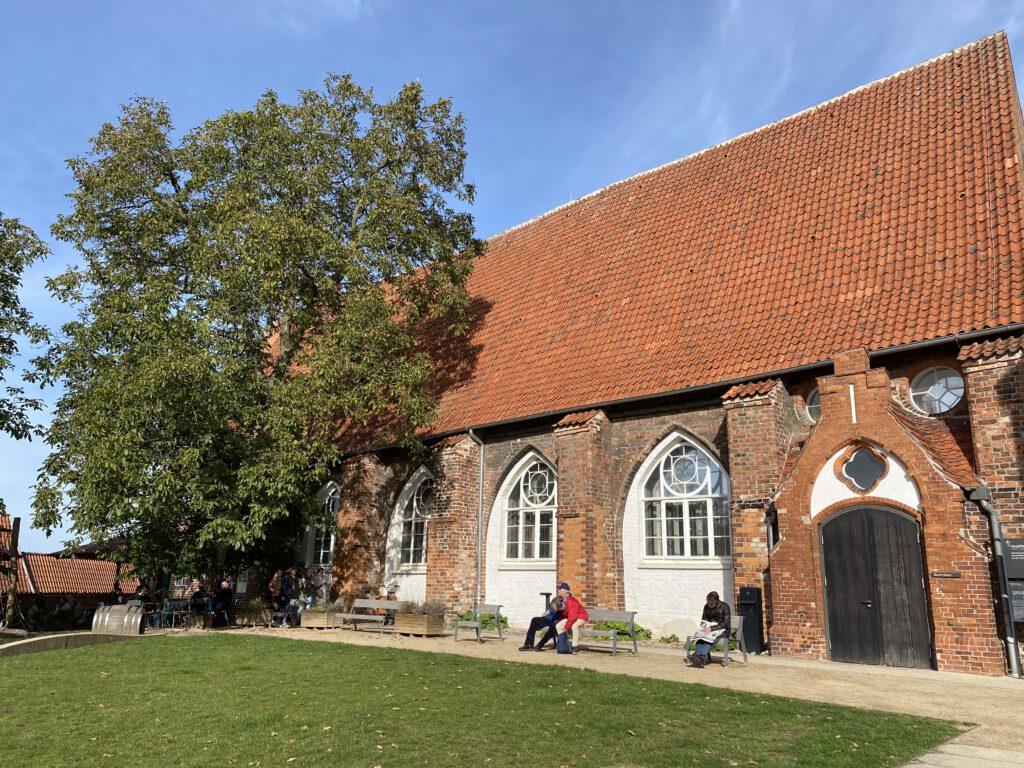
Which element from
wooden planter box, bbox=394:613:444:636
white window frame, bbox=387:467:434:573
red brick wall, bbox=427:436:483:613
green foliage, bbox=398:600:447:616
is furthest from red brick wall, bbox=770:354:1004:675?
white window frame, bbox=387:467:434:573

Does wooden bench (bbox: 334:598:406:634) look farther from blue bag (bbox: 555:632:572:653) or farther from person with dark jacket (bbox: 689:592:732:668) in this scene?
person with dark jacket (bbox: 689:592:732:668)

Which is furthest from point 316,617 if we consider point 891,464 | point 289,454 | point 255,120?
point 891,464

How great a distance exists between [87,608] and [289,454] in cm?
1752

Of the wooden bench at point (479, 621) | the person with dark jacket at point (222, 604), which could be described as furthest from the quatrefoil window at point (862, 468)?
the person with dark jacket at point (222, 604)

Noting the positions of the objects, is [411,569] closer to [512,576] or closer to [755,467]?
[512,576]

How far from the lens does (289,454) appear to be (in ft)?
47.3

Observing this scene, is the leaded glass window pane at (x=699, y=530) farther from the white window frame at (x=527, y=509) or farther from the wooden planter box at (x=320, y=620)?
the wooden planter box at (x=320, y=620)

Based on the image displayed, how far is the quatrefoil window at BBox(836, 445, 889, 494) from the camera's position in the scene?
11250 mm

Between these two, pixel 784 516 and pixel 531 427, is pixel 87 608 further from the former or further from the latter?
pixel 784 516

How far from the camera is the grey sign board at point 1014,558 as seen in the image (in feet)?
32.0

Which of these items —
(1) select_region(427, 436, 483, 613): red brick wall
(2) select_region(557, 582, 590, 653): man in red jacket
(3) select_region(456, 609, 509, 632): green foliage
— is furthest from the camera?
(1) select_region(427, 436, 483, 613): red brick wall

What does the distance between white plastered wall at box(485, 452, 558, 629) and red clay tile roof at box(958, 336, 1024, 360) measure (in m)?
7.93

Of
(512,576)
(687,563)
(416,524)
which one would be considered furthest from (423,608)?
(687,563)

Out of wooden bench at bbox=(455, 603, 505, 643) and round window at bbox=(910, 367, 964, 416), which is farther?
wooden bench at bbox=(455, 603, 505, 643)
